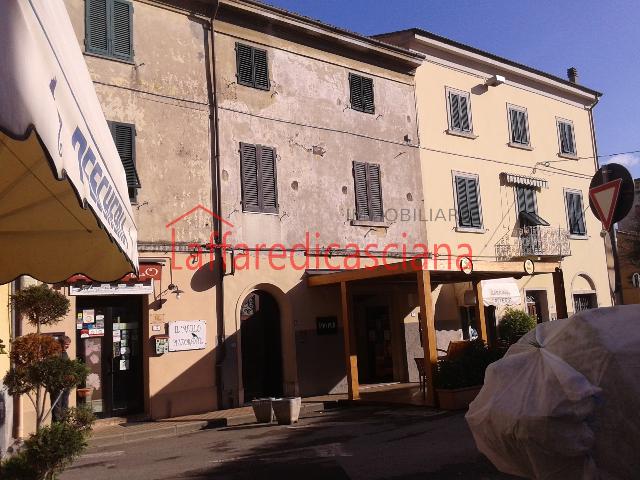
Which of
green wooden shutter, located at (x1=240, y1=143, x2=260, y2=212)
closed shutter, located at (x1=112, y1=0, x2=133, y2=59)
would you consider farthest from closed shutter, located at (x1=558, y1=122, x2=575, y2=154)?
closed shutter, located at (x1=112, y1=0, x2=133, y2=59)

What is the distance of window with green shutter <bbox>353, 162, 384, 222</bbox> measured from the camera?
16469 mm

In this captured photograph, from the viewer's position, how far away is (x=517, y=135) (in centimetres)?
2116

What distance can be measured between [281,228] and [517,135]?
34.9 ft

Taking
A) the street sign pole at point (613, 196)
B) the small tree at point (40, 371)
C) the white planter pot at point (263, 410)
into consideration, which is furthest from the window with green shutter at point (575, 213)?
the small tree at point (40, 371)

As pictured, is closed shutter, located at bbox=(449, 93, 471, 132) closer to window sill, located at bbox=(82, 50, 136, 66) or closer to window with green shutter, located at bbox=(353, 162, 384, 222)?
window with green shutter, located at bbox=(353, 162, 384, 222)

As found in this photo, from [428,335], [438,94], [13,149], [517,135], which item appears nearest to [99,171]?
[13,149]

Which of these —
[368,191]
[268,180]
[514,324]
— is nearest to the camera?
[268,180]

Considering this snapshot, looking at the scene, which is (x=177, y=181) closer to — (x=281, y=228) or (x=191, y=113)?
(x=191, y=113)

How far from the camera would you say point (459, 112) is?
63.8 ft

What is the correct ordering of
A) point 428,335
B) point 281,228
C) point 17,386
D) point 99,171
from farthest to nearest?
1. point 281,228
2. point 428,335
3. point 17,386
4. point 99,171

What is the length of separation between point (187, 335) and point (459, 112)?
1157 cm

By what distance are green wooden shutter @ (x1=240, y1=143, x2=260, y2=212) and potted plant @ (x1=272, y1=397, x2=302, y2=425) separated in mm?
5030

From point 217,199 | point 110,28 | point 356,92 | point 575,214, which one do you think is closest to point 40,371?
point 217,199

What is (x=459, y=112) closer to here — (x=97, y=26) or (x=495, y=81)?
(x=495, y=81)
